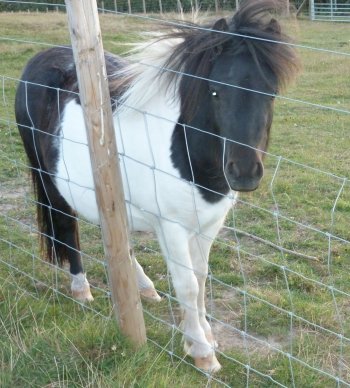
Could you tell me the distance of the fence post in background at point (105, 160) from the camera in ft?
7.98

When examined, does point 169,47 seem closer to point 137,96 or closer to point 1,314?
point 137,96

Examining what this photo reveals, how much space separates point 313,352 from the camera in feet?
10.9

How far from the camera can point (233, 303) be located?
3883 millimetres

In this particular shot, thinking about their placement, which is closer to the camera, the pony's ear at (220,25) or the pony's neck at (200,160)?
the pony's ear at (220,25)

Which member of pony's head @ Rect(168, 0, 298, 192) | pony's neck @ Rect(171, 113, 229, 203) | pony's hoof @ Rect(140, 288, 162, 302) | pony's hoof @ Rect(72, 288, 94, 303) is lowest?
pony's hoof @ Rect(140, 288, 162, 302)

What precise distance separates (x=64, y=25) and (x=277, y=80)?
1671 centimetres

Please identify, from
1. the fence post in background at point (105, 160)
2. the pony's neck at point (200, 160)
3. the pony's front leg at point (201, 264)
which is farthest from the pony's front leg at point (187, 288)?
the fence post in background at point (105, 160)

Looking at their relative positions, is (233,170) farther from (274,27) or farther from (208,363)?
(208,363)

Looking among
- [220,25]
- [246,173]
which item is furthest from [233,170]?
[220,25]

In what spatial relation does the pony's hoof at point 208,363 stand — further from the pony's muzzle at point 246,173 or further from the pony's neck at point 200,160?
the pony's muzzle at point 246,173

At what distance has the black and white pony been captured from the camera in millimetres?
2672

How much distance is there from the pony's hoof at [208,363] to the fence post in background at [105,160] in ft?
1.49

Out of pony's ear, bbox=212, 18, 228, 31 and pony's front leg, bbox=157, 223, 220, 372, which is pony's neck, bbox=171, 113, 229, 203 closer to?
pony's front leg, bbox=157, 223, 220, 372

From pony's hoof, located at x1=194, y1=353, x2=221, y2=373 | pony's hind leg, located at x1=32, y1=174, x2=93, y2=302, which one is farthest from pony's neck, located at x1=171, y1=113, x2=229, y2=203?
pony's hind leg, located at x1=32, y1=174, x2=93, y2=302
